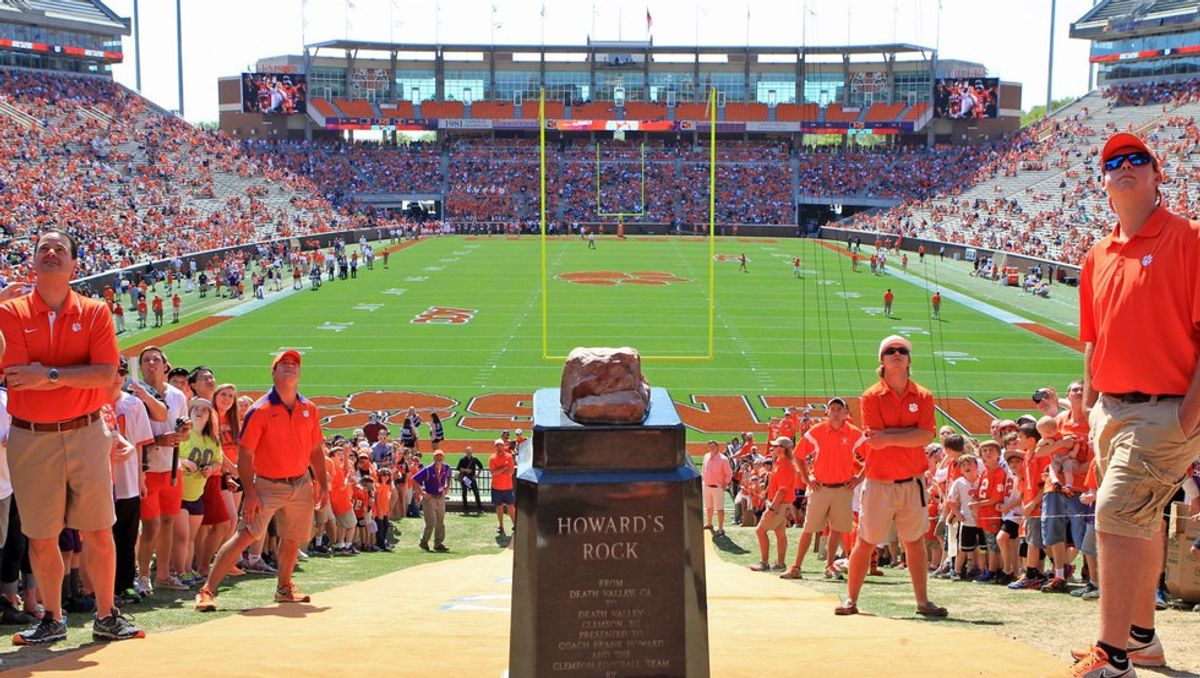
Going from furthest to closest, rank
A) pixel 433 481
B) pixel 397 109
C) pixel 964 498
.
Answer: pixel 397 109 → pixel 433 481 → pixel 964 498

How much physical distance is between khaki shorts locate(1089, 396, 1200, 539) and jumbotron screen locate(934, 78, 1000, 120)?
275 feet

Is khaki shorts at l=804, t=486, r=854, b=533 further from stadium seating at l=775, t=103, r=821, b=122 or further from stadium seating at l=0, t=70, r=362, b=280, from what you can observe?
stadium seating at l=775, t=103, r=821, b=122

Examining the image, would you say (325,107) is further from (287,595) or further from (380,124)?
(287,595)

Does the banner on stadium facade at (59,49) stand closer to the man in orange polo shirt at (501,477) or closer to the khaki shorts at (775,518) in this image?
the man in orange polo shirt at (501,477)

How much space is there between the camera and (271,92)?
83.8 meters

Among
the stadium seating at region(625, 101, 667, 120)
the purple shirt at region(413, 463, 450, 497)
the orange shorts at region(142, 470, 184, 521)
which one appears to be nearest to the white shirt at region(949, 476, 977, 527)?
the orange shorts at region(142, 470, 184, 521)

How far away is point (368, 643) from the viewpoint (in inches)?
213

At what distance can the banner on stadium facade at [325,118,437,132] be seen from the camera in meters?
86.1

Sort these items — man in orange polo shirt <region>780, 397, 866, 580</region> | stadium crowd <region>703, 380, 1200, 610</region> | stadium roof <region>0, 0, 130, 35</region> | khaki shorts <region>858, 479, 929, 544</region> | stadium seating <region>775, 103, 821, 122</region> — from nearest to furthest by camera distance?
1. khaki shorts <region>858, 479, 929, 544</region>
2. stadium crowd <region>703, 380, 1200, 610</region>
3. man in orange polo shirt <region>780, 397, 866, 580</region>
4. stadium roof <region>0, 0, 130, 35</region>
5. stadium seating <region>775, 103, 821, 122</region>

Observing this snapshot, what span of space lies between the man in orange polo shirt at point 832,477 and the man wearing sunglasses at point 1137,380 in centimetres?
433

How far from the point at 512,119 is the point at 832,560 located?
264 ft

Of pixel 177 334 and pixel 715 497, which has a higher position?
pixel 177 334

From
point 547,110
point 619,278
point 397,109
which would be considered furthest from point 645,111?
point 619,278

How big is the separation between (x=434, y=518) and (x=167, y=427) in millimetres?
5629
